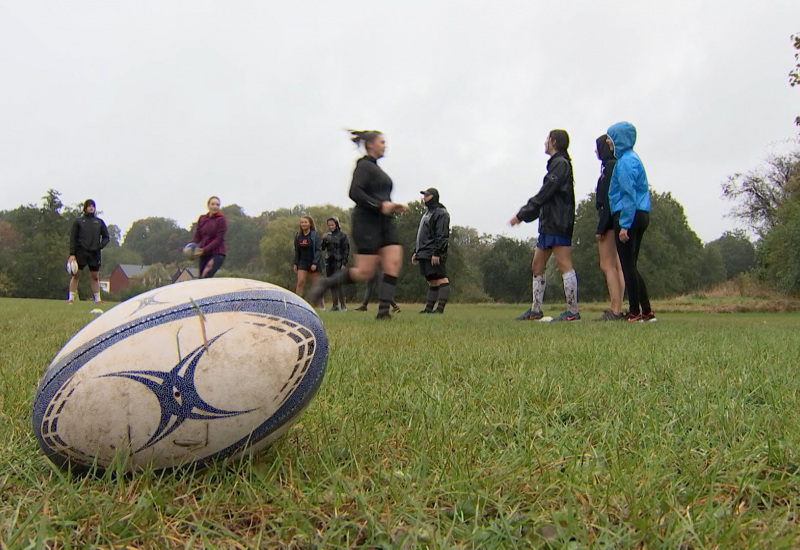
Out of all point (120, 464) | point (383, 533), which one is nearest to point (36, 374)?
point (120, 464)

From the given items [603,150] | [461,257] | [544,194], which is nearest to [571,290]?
[544,194]

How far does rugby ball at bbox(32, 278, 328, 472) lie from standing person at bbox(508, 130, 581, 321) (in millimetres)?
7123

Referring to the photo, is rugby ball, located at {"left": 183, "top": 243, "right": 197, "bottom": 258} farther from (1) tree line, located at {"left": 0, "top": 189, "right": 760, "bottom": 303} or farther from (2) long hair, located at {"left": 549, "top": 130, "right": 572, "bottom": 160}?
(1) tree line, located at {"left": 0, "top": 189, "right": 760, "bottom": 303}

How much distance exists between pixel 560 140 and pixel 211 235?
604 cm

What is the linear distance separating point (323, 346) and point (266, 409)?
0.31 m

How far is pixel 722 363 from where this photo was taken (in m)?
3.78

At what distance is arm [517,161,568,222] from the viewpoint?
8.60 metres

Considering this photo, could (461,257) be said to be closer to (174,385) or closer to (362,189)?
(362,189)

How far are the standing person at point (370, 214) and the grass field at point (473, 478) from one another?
14.8 ft

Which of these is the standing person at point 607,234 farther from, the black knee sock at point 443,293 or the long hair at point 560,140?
the black knee sock at point 443,293

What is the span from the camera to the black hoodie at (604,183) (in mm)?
8469

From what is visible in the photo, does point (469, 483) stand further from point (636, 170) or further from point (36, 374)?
point (636, 170)

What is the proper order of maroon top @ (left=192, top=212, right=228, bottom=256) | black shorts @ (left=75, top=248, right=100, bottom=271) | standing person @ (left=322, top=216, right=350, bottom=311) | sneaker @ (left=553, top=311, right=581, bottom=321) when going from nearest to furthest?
sneaker @ (left=553, top=311, right=581, bottom=321) → maroon top @ (left=192, top=212, right=228, bottom=256) → black shorts @ (left=75, top=248, right=100, bottom=271) → standing person @ (left=322, top=216, right=350, bottom=311)

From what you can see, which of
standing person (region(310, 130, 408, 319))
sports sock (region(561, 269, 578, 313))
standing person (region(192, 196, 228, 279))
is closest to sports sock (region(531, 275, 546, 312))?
sports sock (region(561, 269, 578, 313))
